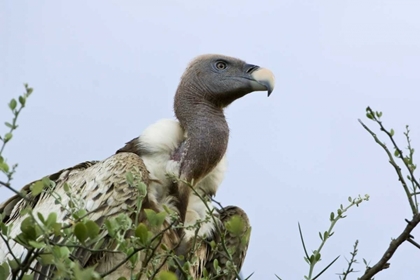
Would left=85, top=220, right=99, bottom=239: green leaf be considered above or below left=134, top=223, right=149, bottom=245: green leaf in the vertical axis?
below

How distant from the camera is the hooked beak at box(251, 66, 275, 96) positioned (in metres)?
5.91

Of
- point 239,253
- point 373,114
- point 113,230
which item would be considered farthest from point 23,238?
point 239,253

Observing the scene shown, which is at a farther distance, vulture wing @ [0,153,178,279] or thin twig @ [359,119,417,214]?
vulture wing @ [0,153,178,279]

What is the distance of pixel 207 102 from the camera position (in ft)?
20.1

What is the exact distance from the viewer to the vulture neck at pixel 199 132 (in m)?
5.66

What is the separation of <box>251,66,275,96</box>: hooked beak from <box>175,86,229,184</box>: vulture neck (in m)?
A: 0.35

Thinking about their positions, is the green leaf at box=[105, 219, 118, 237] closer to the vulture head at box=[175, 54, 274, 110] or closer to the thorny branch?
Answer: the thorny branch

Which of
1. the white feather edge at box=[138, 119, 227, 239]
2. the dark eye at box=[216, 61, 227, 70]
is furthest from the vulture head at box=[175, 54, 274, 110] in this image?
the white feather edge at box=[138, 119, 227, 239]

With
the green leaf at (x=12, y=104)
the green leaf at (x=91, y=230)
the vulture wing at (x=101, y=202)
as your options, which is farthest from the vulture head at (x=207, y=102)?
the green leaf at (x=91, y=230)

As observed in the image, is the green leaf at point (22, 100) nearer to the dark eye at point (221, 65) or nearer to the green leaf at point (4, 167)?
the green leaf at point (4, 167)

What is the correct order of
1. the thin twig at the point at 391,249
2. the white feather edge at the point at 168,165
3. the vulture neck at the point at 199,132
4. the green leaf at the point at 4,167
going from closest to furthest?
the green leaf at the point at 4,167, the thin twig at the point at 391,249, the white feather edge at the point at 168,165, the vulture neck at the point at 199,132

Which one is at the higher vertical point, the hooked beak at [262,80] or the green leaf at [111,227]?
the hooked beak at [262,80]

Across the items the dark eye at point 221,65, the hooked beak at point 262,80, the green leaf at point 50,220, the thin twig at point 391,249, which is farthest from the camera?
the dark eye at point 221,65

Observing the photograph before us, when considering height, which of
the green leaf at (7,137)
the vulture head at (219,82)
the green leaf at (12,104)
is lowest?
the green leaf at (7,137)
